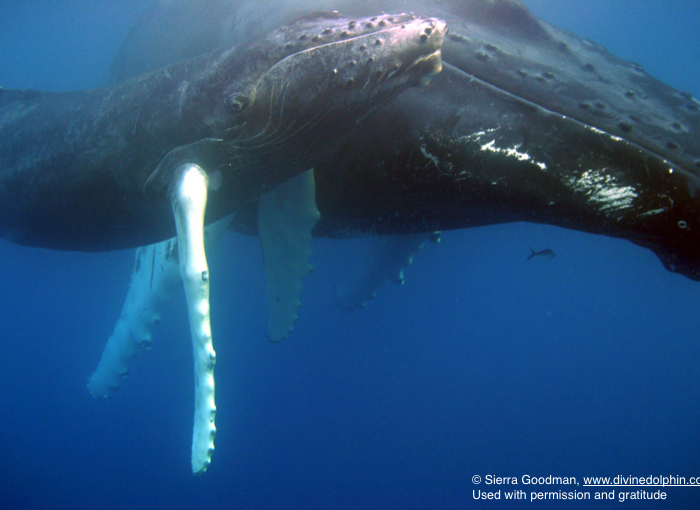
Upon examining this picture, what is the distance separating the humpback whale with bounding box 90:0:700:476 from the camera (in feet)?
8.74

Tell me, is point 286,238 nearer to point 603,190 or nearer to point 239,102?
point 239,102

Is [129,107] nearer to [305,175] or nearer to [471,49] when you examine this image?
[305,175]

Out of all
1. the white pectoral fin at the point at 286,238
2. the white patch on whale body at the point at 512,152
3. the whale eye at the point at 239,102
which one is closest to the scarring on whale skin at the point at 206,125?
the whale eye at the point at 239,102

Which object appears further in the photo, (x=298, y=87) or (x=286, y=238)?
(x=286, y=238)

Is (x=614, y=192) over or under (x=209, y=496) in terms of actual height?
over

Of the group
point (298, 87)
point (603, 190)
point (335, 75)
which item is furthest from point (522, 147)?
point (298, 87)

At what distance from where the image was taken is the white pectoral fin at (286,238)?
14.6ft

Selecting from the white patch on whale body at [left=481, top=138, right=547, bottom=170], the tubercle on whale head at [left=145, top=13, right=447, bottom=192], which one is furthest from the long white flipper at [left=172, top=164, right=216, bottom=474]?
the white patch on whale body at [left=481, top=138, right=547, bottom=170]

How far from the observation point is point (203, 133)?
3490 mm

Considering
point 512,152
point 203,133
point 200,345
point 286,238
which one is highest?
point 203,133

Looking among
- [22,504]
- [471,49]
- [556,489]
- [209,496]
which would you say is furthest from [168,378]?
[556,489]

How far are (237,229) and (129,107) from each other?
270 centimetres

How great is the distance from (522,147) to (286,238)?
9.25 feet

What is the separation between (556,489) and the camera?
21219mm
